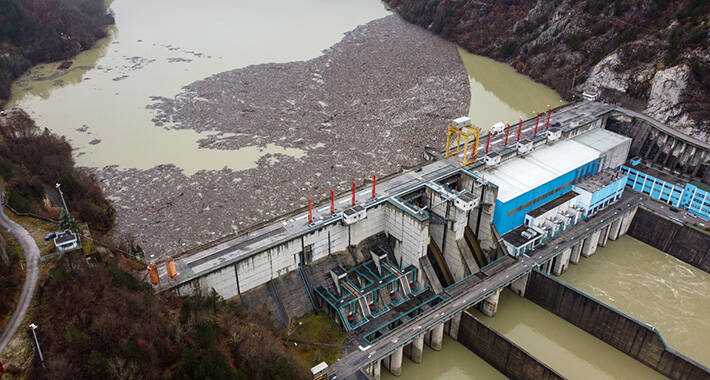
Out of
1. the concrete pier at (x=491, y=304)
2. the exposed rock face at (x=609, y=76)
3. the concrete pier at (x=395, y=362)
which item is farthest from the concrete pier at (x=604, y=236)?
the concrete pier at (x=395, y=362)

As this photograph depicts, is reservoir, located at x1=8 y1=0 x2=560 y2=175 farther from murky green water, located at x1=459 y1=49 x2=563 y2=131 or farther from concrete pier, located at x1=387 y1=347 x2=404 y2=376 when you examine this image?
concrete pier, located at x1=387 y1=347 x2=404 y2=376

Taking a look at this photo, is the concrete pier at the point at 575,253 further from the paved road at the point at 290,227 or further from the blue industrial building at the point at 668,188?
the blue industrial building at the point at 668,188

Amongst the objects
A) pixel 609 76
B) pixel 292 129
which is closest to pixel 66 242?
pixel 292 129

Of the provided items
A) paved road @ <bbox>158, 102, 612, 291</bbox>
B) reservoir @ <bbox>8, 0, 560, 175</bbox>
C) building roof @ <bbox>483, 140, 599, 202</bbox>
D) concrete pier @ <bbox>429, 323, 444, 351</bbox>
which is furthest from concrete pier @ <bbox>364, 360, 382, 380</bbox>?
reservoir @ <bbox>8, 0, 560, 175</bbox>

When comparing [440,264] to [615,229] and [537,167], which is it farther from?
[615,229]

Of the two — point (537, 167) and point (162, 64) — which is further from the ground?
point (537, 167)

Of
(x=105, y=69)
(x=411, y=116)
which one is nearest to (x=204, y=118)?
(x=411, y=116)
